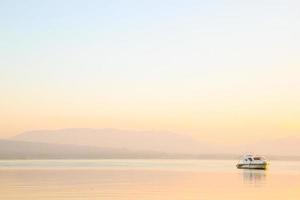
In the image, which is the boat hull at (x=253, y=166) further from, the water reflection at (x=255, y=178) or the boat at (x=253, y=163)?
the water reflection at (x=255, y=178)

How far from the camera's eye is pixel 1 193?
1689 inches

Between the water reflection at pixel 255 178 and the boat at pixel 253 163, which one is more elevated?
the boat at pixel 253 163

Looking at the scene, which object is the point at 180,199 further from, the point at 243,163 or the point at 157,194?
the point at 243,163

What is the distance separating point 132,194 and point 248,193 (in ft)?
31.0

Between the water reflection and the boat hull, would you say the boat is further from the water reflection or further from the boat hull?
the water reflection

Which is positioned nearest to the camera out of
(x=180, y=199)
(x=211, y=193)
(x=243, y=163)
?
(x=180, y=199)

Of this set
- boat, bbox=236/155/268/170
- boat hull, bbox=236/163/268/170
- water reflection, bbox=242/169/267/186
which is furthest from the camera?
boat, bbox=236/155/268/170

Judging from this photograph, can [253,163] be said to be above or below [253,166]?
above

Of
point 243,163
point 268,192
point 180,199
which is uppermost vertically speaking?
point 243,163

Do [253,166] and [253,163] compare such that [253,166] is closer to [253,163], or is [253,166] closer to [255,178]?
[253,163]

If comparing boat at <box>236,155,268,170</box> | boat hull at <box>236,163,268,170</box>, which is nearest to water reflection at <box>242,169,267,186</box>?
boat hull at <box>236,163,268,170</box>

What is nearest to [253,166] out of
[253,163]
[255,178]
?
[253,163]

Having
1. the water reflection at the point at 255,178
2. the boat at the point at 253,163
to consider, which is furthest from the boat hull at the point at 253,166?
the water reflection at the point at 255,178

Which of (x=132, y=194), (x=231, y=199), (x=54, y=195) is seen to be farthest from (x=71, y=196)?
(x=231, y=199)
